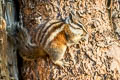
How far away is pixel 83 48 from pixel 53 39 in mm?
235

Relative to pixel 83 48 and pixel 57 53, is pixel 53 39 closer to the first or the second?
pixel 57 53

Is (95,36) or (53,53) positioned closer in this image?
(53,53)

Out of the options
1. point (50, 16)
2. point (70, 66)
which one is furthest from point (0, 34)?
point (70, 66)

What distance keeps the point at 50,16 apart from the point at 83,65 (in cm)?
38

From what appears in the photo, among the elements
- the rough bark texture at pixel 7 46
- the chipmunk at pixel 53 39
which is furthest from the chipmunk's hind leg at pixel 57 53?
the rough bark texture at pixel 7 46

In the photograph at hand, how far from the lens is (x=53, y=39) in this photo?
2.22 metres

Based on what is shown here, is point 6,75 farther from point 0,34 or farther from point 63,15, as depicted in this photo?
point 63,15

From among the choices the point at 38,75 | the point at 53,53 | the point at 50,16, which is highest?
the point at 50,16

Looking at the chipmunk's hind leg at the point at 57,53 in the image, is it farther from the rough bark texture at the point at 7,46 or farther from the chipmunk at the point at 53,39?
the rough bark texture at the point at 7,46

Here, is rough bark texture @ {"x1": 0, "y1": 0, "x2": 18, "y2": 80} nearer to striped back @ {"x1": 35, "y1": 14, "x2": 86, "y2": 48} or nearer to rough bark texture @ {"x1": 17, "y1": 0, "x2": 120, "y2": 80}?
rough bark texture @ {"x1": 17, "y1": 0, "x2": 120, "y2": 80}

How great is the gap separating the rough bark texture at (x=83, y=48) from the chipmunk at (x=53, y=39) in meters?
0.05

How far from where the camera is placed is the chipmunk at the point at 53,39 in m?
2.19

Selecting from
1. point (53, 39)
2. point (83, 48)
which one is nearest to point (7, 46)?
point (53, 39)

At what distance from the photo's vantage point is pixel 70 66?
7.59ft
